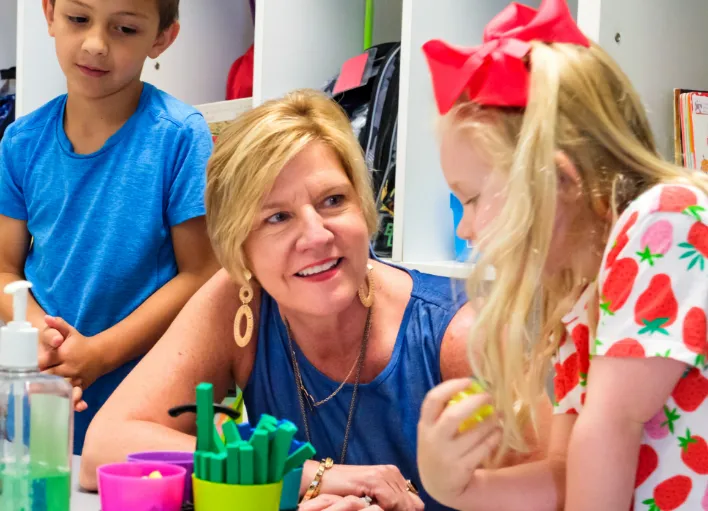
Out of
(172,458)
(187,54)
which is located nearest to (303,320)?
(172,458)

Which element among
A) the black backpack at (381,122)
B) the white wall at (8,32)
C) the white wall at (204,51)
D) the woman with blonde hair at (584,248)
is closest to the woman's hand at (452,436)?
the woman with blonde hair at (584,248)

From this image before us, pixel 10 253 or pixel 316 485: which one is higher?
pixel 10 253

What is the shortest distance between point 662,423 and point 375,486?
0.37m

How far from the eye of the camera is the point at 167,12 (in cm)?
163

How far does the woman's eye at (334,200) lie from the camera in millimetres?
1236

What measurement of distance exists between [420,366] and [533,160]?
0.54 meters

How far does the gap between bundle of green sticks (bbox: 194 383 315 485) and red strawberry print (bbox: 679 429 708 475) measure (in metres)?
0.35

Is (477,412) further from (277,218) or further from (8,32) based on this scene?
(8,32)

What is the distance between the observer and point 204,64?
246 cm

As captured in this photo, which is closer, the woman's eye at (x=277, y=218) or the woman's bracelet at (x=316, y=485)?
the woman's bracelet at (x=316, y=485)

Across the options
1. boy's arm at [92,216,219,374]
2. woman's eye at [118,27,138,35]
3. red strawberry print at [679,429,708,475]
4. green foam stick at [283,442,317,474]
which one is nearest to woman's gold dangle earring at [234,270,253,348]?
boy's arm at [92,216,219,374]

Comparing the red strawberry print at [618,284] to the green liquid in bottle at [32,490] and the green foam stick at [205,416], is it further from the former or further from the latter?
the green liquid in bottle at [32,490]

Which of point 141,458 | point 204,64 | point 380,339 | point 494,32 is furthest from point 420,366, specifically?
point 204,64

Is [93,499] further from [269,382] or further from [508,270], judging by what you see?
[508,270]
